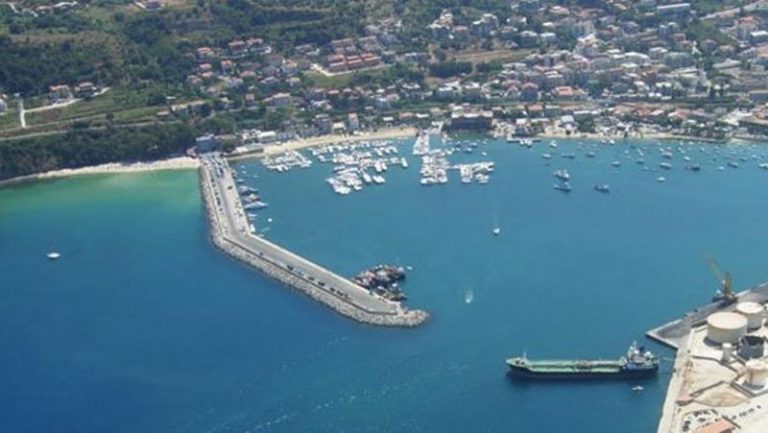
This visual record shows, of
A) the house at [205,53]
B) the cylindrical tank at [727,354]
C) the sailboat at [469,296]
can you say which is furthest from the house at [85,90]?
the cylindrical tank at [727,354]

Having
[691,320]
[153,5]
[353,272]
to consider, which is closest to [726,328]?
[691,320]

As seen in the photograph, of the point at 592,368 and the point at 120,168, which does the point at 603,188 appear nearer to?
the point at 592,368

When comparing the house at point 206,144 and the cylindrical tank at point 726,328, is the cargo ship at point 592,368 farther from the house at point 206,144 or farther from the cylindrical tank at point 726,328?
the house at point 206,144

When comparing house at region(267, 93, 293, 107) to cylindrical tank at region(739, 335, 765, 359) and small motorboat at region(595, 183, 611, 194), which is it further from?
cylindrical tank at region(739, 335, 765, 359)

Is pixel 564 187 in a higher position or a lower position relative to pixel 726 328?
lower

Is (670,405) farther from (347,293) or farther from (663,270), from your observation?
(347,293)

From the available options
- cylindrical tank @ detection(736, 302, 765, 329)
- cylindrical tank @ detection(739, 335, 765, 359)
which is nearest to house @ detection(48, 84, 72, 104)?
cylindrical tank @ detection(736, 302, 765, 329)

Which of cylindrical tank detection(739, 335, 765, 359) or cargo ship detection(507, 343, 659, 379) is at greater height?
cylindrical tank detection(739, 335, 765, 359)

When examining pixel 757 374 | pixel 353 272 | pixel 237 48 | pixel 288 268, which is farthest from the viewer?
pixel 237 48
